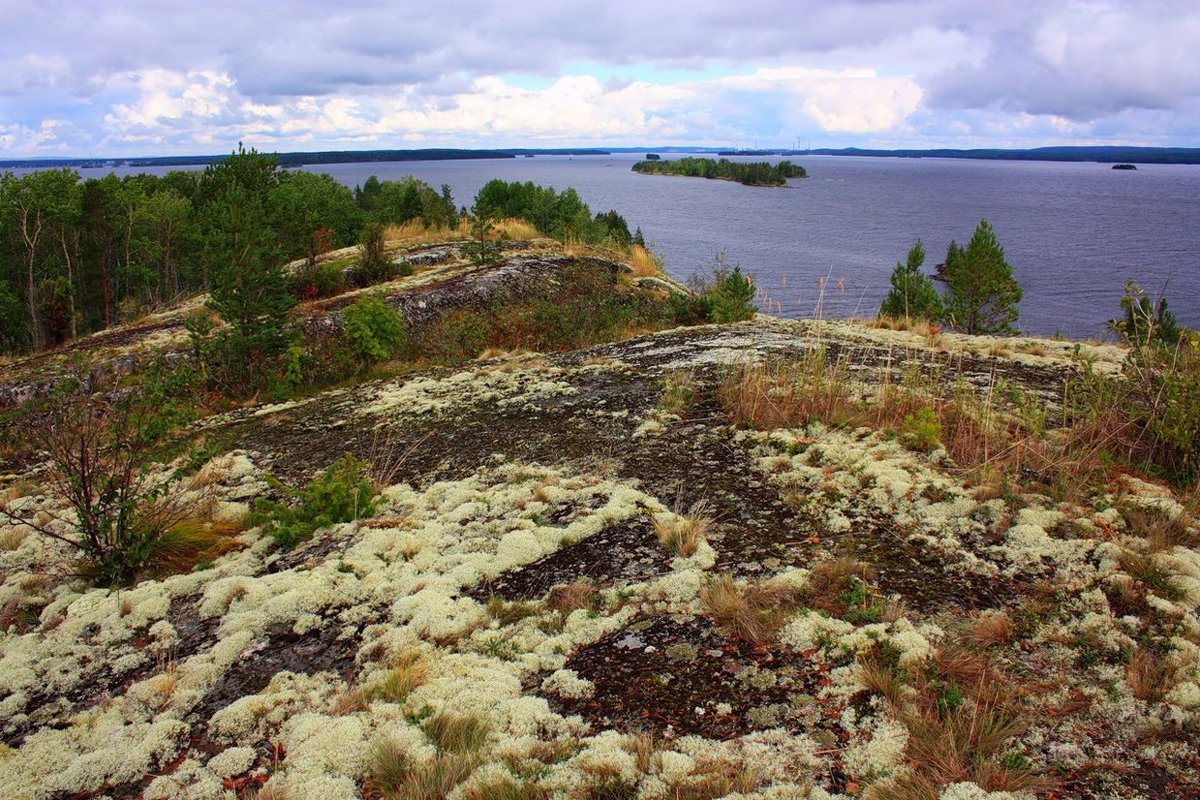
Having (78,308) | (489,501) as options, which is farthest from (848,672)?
(78,308)

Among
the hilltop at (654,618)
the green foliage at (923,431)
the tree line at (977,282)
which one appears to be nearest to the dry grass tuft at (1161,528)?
the hilltop at (654,618)

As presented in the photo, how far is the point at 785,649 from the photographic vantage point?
351 centimetres

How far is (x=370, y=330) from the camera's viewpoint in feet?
38.2

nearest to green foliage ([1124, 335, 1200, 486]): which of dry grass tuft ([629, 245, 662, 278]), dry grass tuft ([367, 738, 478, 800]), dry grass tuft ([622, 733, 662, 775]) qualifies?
dry grass tuft ([622, 733, 662, 775])

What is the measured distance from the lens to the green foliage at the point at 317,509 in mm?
5410

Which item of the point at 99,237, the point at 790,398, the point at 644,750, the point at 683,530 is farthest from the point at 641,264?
the point at 99,237

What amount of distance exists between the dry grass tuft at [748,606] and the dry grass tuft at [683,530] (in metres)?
0.44

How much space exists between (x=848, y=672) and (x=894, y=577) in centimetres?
101

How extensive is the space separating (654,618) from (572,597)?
1.83ft

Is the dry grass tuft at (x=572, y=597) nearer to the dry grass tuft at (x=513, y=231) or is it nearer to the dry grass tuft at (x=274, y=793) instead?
the dry grass tuft at (x=274, y=793)

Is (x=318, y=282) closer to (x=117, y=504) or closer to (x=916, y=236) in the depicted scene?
(x=117, y=504)

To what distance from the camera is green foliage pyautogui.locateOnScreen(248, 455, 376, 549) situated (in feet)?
17.7

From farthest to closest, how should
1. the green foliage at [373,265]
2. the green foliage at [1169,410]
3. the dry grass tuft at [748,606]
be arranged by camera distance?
the green foliage at [373,265] < the green foliage at [1169,410] < the dry grass tuft at [748,606]

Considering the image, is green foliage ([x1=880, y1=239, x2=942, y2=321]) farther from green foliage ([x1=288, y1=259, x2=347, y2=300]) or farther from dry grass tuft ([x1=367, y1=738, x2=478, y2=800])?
dry grass tuft ([x1=367, y1=738, x2=478, y2=800])
